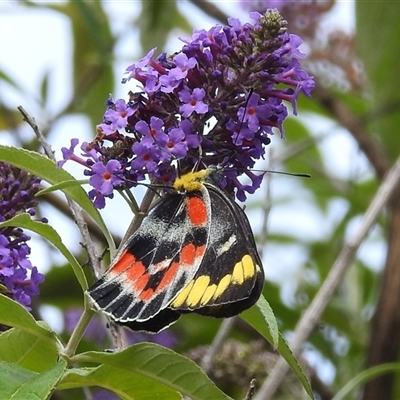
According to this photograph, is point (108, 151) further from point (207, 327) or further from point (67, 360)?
point (207, 327)

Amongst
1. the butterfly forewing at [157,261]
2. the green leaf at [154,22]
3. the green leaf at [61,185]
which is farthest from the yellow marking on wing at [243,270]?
the green leaf at [154,22]

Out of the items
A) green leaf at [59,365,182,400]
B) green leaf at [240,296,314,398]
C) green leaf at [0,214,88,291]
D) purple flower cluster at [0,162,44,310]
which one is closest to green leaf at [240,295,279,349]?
green leaf at [240,296,314,398]

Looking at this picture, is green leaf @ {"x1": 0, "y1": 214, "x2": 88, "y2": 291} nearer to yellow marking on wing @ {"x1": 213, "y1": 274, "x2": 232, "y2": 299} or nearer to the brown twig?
yellow marking on wing @ {"x1": 213, "y1": 274, "x2": 232, "y2": 299}

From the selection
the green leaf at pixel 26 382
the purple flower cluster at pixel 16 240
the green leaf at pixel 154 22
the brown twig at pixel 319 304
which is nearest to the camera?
the green leaf at pixel 26 382

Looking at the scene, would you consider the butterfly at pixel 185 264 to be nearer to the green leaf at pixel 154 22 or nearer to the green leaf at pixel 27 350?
the green leaf at pixel 27 350

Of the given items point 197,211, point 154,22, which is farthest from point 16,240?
point 154,22

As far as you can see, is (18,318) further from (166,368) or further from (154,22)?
(154,22)

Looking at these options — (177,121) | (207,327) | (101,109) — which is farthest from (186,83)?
(101,109)
